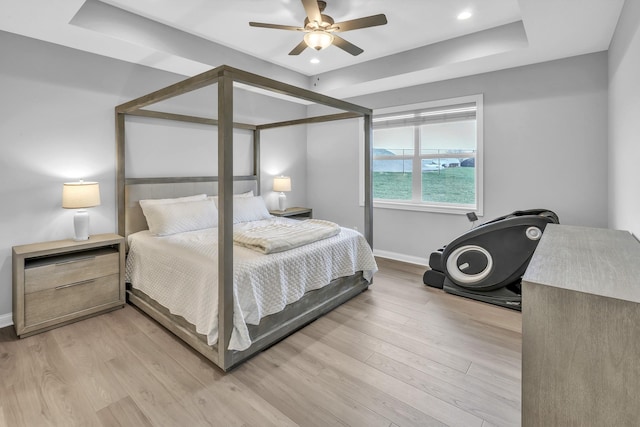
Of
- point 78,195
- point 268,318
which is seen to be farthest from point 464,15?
point 78,195

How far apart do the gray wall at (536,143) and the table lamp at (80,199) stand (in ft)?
12.1

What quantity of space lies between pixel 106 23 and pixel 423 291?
3938 mm

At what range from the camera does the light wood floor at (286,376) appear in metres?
1.75

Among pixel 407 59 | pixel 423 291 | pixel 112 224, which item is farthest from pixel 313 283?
pixel 407 59

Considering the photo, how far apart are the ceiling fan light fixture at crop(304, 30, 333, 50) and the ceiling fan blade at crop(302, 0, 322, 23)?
13 centimetres

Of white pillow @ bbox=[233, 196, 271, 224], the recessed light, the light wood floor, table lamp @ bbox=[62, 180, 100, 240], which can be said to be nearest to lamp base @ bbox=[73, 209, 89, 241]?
table lamp @ bbox=[62, 180, 100, 240]

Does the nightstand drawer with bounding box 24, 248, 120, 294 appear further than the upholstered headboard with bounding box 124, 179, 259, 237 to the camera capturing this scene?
No

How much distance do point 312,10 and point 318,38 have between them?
12.9 inches

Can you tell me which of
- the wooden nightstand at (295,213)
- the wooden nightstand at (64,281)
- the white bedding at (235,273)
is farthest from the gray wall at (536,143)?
the wooden nightstand at (64,281)

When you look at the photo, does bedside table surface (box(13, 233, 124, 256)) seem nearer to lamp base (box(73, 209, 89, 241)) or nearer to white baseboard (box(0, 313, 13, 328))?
lamp base (box(73, 209, 89, 241))

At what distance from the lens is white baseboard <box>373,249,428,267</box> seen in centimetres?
451

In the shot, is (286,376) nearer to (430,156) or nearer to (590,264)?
(590,264)

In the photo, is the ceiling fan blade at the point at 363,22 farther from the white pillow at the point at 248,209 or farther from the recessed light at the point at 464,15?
the white pillow at the point at 248,209

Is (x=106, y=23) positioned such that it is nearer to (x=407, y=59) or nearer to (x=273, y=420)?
(x=407, y=59)
